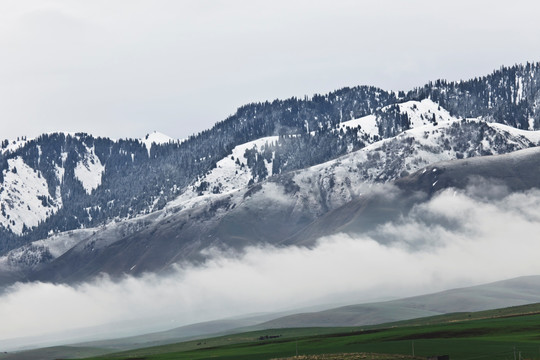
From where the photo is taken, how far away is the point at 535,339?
642ft

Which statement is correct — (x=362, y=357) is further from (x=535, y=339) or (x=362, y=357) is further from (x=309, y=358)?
(x=535, y=339)

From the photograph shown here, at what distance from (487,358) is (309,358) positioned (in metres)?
36.1

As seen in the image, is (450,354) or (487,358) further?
(450,354)

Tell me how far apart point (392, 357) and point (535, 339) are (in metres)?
31.6

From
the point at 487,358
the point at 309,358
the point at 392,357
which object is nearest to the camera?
the point at 487,358

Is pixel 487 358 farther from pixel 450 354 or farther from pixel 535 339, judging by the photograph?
pixel 535 339

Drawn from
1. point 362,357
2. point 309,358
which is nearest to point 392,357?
point 362,357

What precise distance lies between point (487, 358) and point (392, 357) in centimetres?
1842

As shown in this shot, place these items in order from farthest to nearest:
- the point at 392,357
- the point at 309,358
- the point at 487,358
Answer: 1. the point at 309,358
2. the point at 392,357
3. the point at 487,358

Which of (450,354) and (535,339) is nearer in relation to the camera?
(450,354)

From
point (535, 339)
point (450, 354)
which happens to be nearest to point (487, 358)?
point (450, 354)

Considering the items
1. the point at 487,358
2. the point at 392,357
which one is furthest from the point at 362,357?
the point at 487,358

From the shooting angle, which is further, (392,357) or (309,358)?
(309,358)

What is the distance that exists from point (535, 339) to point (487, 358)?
32126 mm
